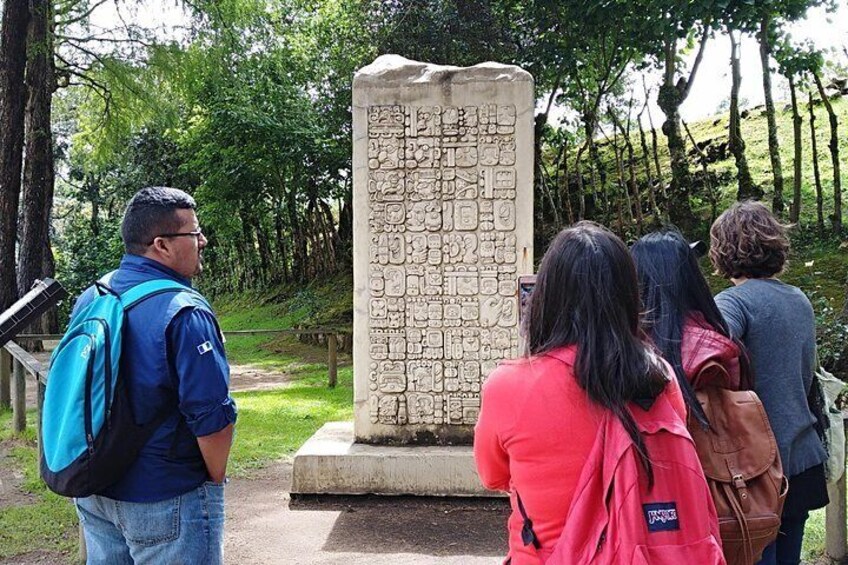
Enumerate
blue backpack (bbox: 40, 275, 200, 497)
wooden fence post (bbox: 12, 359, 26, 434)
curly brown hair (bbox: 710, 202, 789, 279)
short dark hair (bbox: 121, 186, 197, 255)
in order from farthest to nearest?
wooden fence post (bbox: 12, 359, 26, 434), curly brown hair (bbox: 710, 202, 789, 279), short dark hair (bbox: 121, 186, 197, 255), blue backpack (bbox: 40, 275, 200, 497)

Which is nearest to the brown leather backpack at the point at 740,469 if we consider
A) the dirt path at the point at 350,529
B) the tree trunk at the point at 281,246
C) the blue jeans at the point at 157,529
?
the blue jeans at the point at 157,529

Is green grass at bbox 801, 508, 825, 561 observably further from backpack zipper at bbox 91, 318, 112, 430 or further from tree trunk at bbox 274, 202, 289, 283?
tree trunk at bbox 274, 202, 289, 283

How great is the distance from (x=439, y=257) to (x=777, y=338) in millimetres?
3423

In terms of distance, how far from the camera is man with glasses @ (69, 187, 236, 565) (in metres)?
2.32

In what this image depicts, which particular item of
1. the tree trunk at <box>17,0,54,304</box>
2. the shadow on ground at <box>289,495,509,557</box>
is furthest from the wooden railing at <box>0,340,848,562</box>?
the tree trunk at <box>17,0,54,304</box>

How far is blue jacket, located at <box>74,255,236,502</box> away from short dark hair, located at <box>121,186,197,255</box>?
0.83 feet

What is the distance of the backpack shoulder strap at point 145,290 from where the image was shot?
2379 millimetres

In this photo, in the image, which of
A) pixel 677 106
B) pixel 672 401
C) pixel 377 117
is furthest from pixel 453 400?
pixel 677 106

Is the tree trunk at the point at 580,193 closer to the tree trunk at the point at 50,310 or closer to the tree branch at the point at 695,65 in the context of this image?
the tree branch at the point at 695,65

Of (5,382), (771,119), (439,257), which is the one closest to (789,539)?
(439,257)

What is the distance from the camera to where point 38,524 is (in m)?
5.15

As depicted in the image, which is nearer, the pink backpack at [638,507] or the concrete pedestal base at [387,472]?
the pink backpack at [638,507]

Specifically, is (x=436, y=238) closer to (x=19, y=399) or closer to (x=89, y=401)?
(x=89, y=401)

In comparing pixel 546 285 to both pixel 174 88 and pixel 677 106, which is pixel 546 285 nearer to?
pixel 677 106
